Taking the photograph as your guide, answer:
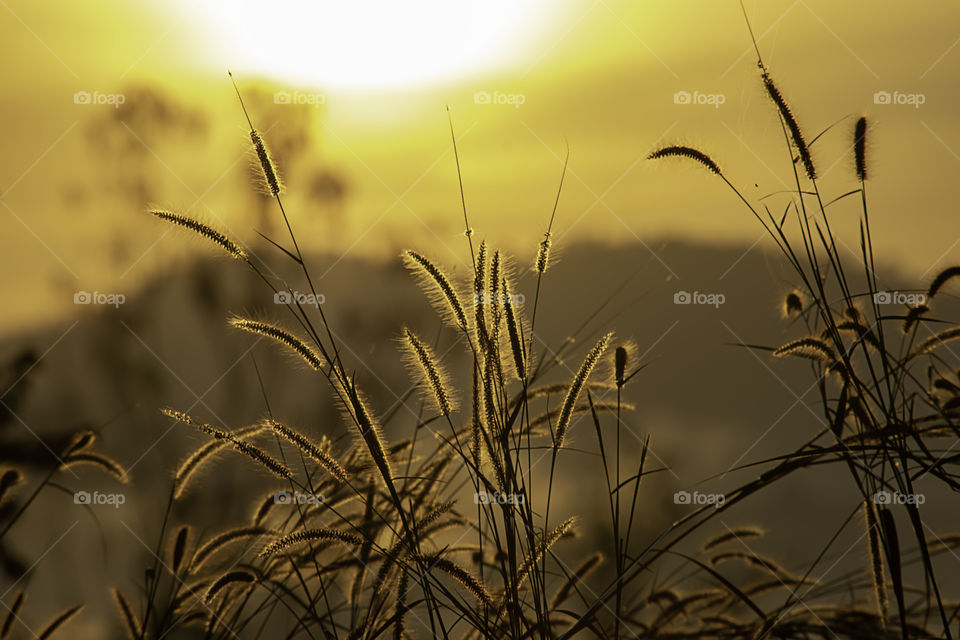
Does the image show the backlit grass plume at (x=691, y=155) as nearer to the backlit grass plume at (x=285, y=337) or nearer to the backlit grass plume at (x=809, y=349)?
the backlit grass plume at (x=809, y=349)

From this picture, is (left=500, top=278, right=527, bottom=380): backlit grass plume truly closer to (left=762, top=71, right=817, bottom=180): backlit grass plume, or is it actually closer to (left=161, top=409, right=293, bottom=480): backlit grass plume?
(left=161, top=409, right=293, bottom=480): backlit grass plume

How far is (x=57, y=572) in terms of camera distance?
15.6 ft

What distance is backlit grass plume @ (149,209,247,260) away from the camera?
196cm

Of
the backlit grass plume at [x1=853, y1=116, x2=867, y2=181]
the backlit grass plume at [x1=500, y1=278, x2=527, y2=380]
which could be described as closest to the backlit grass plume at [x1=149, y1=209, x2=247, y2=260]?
the backlit grass plume at [x1=500, y1=278, x2=527, y2=380]

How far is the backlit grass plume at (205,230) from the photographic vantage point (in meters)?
1.96

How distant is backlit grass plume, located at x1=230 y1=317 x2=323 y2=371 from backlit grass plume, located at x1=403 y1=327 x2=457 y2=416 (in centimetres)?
23

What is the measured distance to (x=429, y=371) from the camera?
199cm

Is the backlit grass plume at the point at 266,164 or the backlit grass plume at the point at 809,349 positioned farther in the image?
the backlit grass plume at the point at 809,349

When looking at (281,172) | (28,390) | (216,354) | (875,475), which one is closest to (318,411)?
(216,354)

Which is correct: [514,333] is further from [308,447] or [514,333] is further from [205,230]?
[205,230]

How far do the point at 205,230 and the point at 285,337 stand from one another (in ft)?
1.14

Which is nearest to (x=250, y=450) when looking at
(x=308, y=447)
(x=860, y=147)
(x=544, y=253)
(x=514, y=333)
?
(x=308, y=447)

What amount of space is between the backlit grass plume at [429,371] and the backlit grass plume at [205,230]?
0.47m

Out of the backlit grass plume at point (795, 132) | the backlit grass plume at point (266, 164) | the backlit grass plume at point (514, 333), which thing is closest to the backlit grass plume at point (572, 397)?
the backlit grass plume at point (514, 333)
